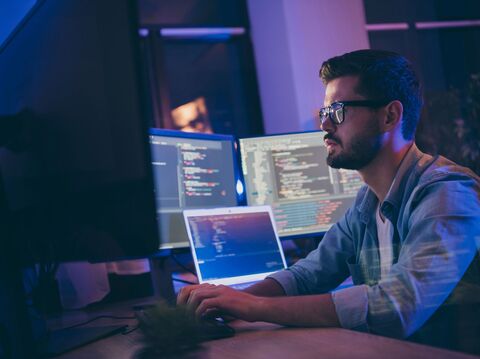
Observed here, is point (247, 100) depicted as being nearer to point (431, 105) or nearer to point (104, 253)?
point (431, 105)

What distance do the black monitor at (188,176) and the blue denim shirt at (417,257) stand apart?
20.6 inches

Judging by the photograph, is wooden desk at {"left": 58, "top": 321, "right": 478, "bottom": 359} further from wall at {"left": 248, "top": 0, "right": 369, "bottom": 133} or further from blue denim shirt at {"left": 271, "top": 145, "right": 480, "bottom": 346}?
wall at {"left": 248, "top": 0, "right": 369, "bottom": 133}

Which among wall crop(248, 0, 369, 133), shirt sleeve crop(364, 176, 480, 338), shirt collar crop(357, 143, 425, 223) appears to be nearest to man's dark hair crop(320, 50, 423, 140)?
shirt collar crop(357, 143, 425, 223)

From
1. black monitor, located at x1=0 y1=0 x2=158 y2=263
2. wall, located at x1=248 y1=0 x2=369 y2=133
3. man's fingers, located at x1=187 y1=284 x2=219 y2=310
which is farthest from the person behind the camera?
wall, located at x1=248 y1=0 x2=369 y2=133

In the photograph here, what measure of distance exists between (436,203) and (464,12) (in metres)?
3.38

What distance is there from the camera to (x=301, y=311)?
997mm

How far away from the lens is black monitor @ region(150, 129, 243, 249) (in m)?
1.80

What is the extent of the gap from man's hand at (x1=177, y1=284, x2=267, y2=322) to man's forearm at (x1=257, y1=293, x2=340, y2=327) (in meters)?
0.02

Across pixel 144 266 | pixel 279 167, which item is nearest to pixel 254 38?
pixel 279 167

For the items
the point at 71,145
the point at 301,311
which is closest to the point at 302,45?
the point at 301,311

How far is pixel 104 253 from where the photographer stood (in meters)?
0.83

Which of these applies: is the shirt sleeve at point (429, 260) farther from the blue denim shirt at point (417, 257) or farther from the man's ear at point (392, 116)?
the man's ear at point (392, 116)

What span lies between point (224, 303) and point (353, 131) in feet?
2.25

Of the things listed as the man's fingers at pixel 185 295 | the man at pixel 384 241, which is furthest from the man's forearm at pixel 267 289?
the man's fingers at pixel 185 295
